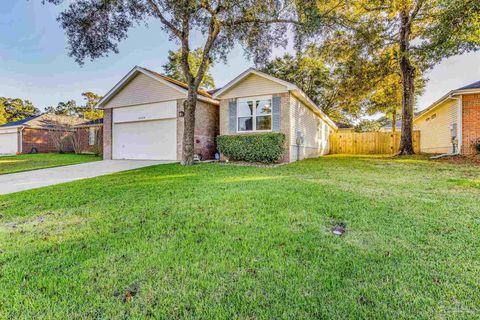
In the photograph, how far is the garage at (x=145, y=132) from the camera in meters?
12.6

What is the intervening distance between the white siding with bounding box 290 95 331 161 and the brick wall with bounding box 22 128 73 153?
23.2 m

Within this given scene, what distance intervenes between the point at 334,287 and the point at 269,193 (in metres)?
2.94

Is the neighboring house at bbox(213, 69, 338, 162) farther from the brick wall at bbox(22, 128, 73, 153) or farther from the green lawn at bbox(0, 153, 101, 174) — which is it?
the brick wall at bbox(22, 128, 73, 153)

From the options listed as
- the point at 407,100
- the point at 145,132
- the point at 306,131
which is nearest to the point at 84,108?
the point at 145,132

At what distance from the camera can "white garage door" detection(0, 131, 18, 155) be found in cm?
2340

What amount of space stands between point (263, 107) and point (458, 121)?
33.5ft

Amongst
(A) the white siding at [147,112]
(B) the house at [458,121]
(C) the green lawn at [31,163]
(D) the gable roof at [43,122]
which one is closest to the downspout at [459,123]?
(B) the house at [458,121]

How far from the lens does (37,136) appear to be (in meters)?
24.1

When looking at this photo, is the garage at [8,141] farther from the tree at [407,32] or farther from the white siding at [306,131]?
the tree at [407,32]

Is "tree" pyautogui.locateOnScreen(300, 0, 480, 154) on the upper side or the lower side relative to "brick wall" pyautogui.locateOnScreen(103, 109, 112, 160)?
upper

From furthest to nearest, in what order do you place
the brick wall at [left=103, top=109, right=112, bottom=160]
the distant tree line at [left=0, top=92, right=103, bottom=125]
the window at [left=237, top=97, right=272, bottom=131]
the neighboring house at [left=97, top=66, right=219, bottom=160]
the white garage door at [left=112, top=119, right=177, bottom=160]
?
the distant tree line at [left=0, top=92, right=103, bottom=125] < the brick wall at [left=103, top=109, right=112, bottom=160] < the white garage door at [left=112, top=119, right=177, bottom=160] < the neighboring house at [left=97, top=66, right=219, bottom=160] < the window at [left=237, top=97, right=272, bottom=131]

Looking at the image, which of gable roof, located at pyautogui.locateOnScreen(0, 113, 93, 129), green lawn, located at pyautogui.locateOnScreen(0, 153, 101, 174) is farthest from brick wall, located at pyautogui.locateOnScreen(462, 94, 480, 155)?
gable roof, located at pyautogui.locateOnScreen(0, 113, 93, 129)

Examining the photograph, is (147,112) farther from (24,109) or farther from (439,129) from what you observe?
(24,109)

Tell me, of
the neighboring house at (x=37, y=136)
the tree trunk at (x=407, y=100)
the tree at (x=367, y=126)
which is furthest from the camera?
the tree at (x=367, y=126)
